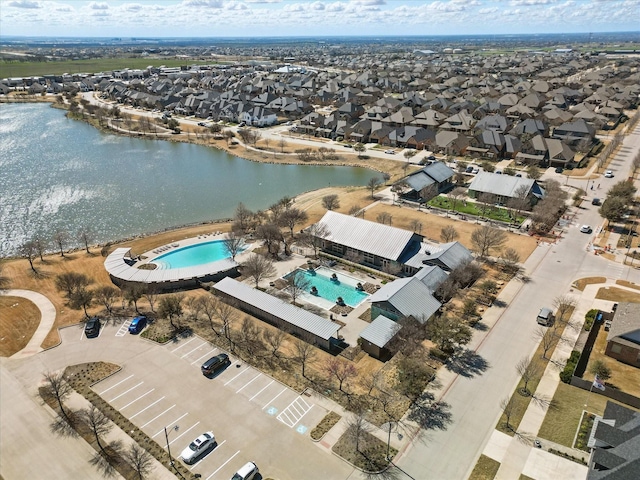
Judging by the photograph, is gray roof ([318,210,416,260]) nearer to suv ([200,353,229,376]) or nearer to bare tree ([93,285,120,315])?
suv ([200,353,229,376])

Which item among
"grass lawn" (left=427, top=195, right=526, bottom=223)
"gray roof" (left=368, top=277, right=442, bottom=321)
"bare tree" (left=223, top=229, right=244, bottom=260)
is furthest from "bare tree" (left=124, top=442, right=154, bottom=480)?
"grass lawn" (left=427, top=195, right=526, bottom=223)

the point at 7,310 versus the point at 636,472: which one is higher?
the point at 636,472

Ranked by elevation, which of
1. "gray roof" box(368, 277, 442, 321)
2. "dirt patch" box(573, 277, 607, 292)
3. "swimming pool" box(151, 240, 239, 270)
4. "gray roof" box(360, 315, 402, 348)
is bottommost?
"swimming pool" box(151, 240, 239, 270)

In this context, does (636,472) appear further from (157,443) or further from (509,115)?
(509,115)

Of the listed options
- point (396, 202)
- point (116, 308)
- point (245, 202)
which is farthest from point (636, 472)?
point (245, 202)

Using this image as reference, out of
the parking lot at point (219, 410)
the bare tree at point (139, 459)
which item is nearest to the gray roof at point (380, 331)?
the parking lot at point (219, 410)

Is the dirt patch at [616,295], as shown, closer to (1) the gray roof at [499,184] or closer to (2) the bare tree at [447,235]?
(2) the bare tree at [447,235]
